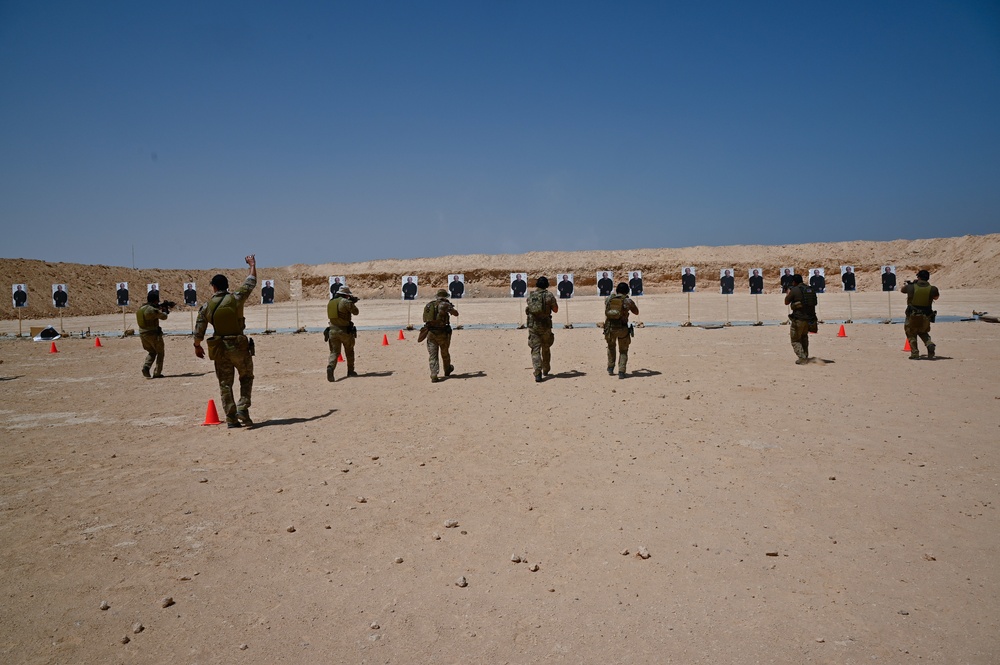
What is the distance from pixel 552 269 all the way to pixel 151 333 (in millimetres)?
49578

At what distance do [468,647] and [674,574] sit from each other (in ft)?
5.43

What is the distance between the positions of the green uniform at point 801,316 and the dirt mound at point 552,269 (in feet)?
123

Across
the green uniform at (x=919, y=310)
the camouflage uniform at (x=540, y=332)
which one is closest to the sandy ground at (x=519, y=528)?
the camouflage uniform at (x=540, y=332)

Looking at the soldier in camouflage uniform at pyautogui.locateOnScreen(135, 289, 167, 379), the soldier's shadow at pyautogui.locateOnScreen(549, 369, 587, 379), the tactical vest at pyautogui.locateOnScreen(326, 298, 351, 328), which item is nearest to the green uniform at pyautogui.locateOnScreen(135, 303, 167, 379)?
the soldier in camouflage uniform at pyautogui.locateOnScreen(135, 289, 167, 379)

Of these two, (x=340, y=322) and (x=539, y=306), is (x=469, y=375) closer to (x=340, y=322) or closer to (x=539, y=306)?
(x=539, y=306)

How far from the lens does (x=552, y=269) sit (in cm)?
6244

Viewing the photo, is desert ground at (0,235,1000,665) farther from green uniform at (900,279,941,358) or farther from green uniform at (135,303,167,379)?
green uniform at (135,303,167,379)

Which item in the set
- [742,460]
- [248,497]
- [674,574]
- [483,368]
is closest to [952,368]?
[742,460]

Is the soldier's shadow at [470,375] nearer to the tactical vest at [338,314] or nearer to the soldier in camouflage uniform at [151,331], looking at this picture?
the tactical vest at [338,314]

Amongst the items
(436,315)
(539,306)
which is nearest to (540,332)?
(539,306)

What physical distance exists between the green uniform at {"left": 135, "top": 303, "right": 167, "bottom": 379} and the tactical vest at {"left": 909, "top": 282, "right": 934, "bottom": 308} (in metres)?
16.5

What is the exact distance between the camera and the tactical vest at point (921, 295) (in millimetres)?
14002

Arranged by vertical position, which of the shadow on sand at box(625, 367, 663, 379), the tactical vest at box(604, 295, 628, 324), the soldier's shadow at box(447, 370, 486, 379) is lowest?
the shadow on sand at box(625, 367, 663, 379)

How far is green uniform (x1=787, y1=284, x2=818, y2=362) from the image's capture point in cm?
1402
